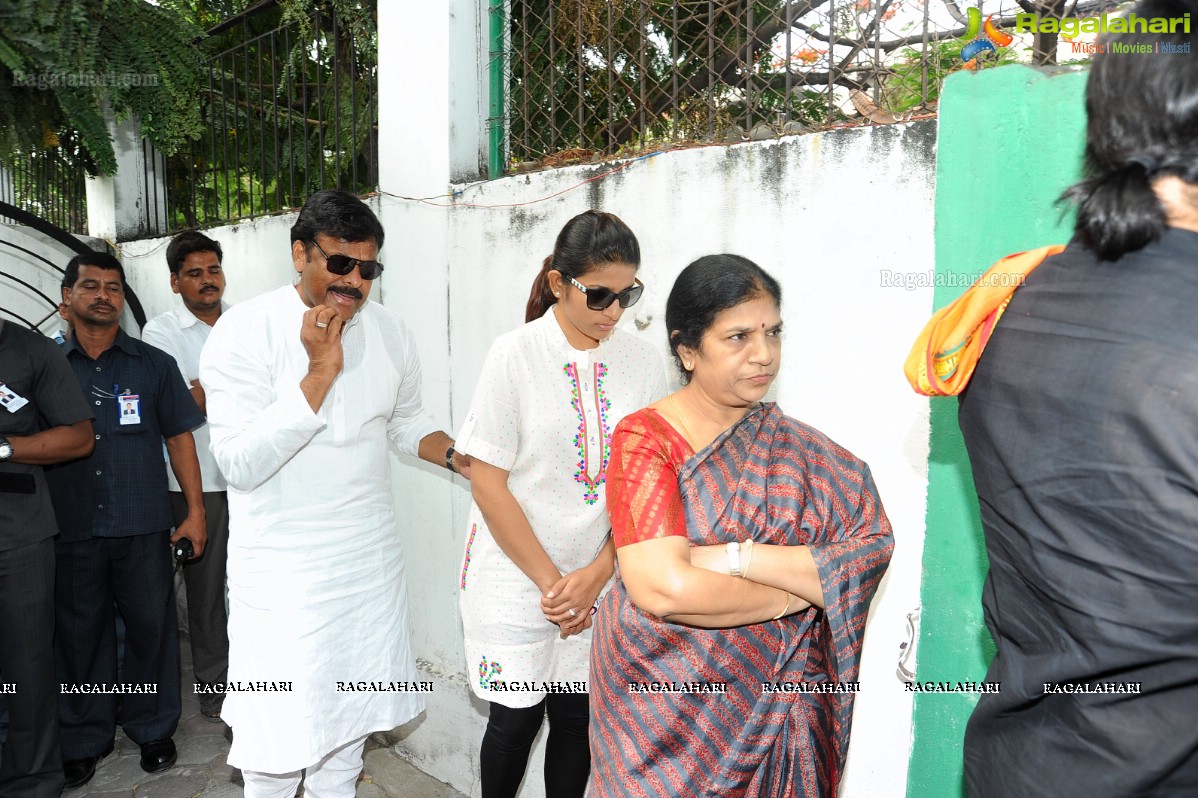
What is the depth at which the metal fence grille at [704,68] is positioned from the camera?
2.44m

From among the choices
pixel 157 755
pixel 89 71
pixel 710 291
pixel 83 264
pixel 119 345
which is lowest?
pixel 157 755

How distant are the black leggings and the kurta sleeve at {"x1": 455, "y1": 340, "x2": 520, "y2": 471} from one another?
0.78 metres

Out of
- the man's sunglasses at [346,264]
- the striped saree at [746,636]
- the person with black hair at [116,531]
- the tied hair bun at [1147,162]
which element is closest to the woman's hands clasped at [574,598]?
the striped saree at [746,636]

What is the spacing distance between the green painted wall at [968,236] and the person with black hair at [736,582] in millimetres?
317

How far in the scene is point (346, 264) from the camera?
8.66 feet

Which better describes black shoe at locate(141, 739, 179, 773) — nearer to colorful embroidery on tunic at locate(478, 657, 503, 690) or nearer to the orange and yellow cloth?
colorful embroidery on tunic at locate(478, 657, 503, 690)

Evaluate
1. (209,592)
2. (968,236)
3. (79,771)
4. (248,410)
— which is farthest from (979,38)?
(79,771)

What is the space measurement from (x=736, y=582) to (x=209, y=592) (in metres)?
3.55

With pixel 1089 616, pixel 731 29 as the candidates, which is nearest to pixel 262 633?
pixel 1089 616

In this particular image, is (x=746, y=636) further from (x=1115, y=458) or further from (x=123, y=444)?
(x=123, y=444)

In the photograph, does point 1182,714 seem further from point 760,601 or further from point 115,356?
point 115,356

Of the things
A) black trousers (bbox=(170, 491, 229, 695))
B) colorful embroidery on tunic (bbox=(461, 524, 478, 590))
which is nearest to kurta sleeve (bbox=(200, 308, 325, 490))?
colorful embroidery on tunic (bbox=(461, 524, 478, 590))

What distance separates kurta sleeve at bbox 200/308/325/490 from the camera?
2484mm

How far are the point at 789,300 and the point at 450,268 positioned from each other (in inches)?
66.6
